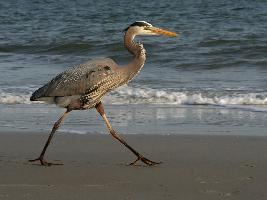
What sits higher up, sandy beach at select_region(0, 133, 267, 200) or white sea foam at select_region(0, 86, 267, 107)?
sandy beach at select_region(0, 133, 267, 200)

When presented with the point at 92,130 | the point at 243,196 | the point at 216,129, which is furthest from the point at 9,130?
the point at 243,196

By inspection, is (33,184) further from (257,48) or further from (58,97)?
(257,48)

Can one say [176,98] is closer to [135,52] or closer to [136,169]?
[135,52]

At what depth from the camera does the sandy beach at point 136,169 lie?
513 cm

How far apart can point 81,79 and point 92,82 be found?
110 mm

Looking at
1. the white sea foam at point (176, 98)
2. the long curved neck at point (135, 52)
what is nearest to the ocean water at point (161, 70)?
the white sea foam at point (176, 98)

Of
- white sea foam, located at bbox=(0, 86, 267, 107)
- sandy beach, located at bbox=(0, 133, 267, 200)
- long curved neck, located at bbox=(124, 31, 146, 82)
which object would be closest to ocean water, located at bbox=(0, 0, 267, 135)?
white sea foam, located at bbox=(0, 86, 267, 107)

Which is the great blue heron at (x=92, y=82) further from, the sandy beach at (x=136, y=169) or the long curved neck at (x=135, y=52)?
the sandy beach at (x=136, y=169)

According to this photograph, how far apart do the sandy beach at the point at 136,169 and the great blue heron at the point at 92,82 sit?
0.30 meters

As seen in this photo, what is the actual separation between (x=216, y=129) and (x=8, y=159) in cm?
265

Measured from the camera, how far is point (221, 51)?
1645 centimetres

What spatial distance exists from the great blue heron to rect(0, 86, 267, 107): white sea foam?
3821 mm

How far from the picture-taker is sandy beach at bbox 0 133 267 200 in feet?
16.8

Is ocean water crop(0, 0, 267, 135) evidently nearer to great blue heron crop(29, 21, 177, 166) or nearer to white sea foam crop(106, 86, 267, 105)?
white sea foam crop(106, 86, 267, 105)
